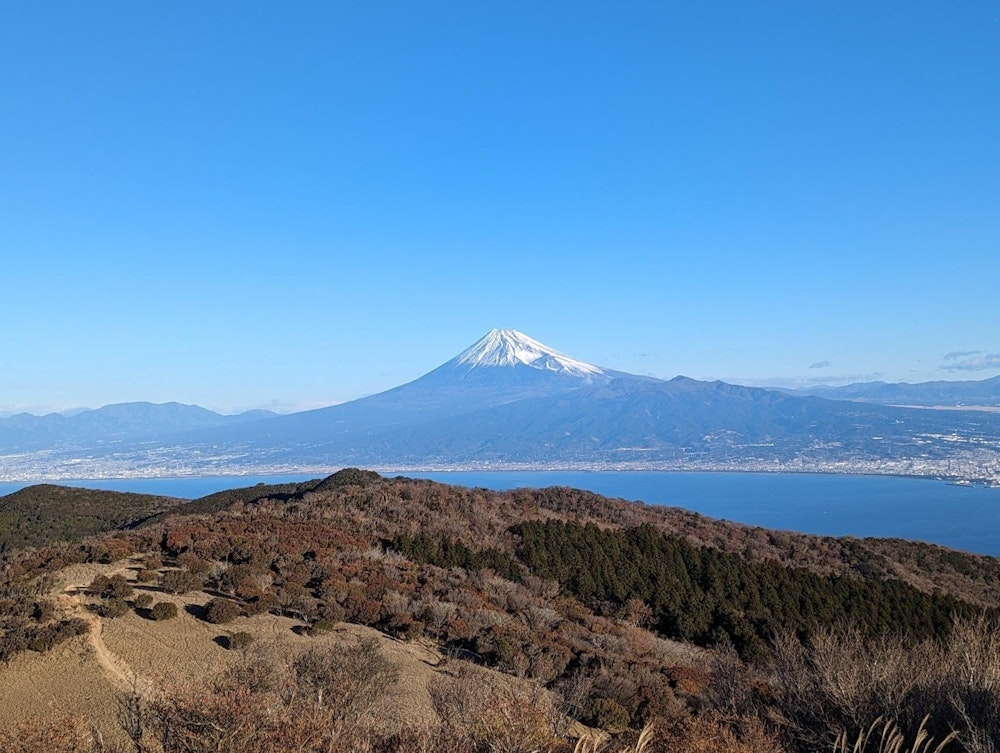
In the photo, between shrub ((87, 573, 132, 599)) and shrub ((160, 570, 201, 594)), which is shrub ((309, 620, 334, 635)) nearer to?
shrub ((160, 570, 201, 594))

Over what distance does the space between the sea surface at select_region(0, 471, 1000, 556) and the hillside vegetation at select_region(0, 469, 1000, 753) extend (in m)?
36.0

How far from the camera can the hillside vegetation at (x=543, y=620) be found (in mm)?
7543

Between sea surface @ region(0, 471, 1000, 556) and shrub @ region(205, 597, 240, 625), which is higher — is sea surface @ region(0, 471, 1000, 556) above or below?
below

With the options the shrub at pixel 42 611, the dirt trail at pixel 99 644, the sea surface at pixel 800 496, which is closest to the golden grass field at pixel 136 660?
the dirt trail at pixel 99 644

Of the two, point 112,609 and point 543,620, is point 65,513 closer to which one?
point 112,609

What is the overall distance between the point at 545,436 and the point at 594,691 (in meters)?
157

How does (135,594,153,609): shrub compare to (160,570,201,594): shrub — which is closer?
(135,594,153,609): shrub

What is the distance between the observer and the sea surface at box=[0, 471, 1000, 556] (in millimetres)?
65625

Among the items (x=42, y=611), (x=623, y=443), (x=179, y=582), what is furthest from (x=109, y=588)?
(x=623, y=443)

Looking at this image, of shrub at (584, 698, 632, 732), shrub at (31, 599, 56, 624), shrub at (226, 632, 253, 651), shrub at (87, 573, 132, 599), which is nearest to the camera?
shrub at (584, 698, 632, 732)

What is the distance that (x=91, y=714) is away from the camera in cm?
971

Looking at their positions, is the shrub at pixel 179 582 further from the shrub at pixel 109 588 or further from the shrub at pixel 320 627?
the shrub at pixel 320 627

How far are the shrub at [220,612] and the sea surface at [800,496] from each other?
185 ft

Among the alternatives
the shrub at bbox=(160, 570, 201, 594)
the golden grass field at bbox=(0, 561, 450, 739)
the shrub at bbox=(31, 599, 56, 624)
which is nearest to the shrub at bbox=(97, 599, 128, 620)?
the golden grass field at bbox=(0, 561, 450, 739)
